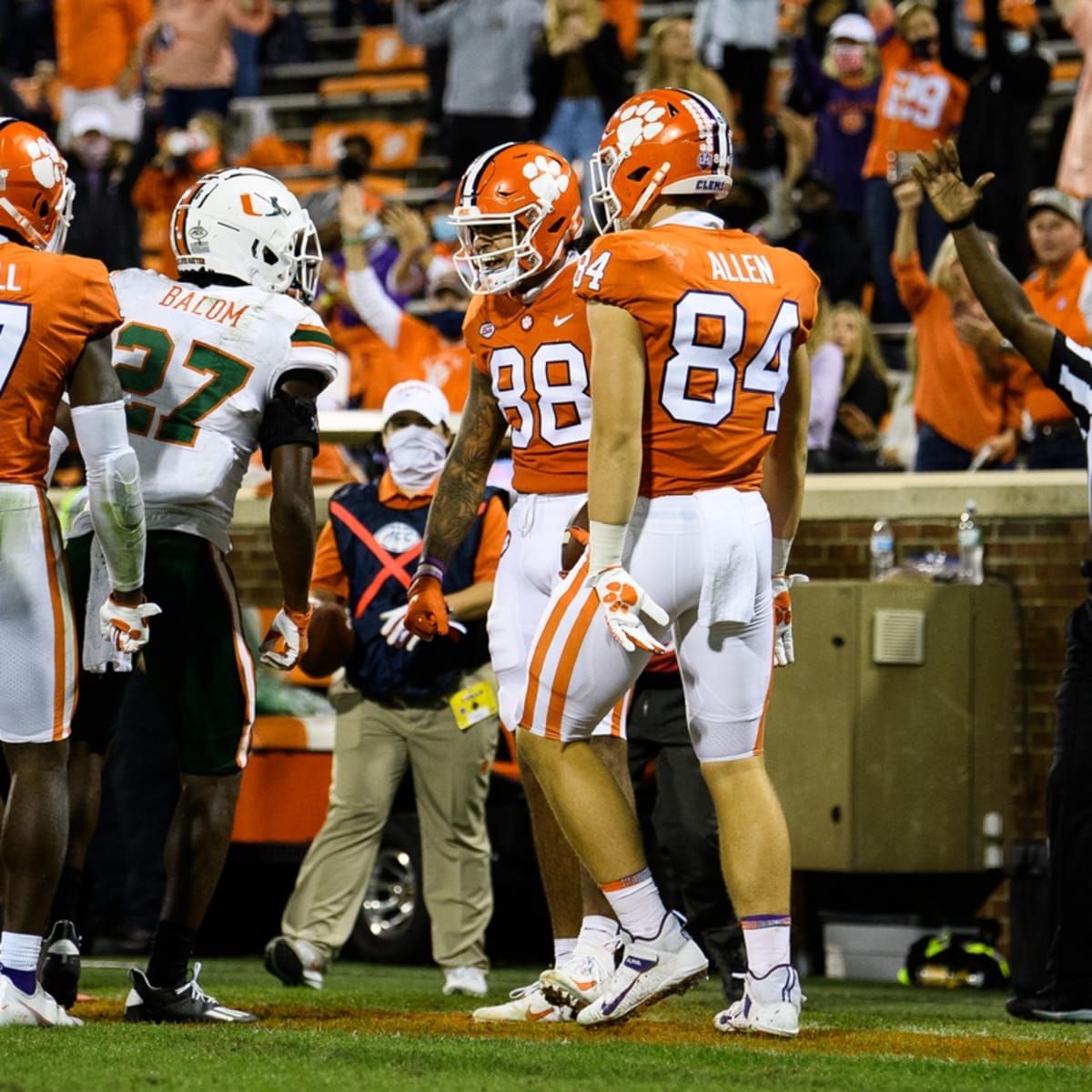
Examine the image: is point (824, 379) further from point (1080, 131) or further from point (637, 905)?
point (637, 905)

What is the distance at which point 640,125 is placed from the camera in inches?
208

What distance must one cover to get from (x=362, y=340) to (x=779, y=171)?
10.8 ft

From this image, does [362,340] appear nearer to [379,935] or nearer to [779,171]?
[779,171]

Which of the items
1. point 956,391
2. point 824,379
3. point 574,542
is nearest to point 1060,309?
point 956,391

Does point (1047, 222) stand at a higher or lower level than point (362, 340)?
higher

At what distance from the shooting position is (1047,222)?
925cm

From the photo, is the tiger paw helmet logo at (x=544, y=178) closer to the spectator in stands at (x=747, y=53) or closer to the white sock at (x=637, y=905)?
the white sock at (x=637, y=905)

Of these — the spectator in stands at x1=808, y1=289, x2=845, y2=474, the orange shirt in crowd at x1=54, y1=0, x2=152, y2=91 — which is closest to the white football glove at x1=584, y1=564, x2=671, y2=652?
the spectator in stands at x1=808, y1=289, x2=845, y2=474

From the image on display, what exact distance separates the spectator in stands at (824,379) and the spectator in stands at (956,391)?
492 millimetres

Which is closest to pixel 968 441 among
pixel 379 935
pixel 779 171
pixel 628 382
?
pixel 379 935

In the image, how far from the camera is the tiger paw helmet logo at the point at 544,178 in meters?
5.90

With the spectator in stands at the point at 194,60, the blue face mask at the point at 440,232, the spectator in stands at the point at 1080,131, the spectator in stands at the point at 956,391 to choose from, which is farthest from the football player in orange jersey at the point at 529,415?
the spectator in stands at the point at 194,60

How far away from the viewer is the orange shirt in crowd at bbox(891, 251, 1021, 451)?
10.0 m

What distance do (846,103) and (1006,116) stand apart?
152 centimetres
